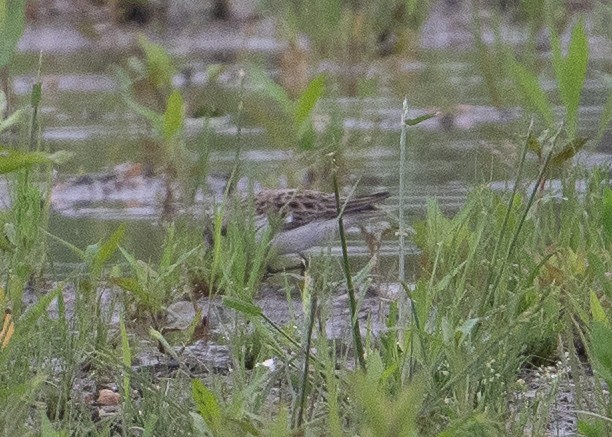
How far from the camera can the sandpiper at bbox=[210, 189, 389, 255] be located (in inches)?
221

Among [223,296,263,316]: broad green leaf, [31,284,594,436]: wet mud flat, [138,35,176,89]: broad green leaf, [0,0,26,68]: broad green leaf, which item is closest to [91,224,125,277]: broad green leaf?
[31,284,594,436]: wet mud flat

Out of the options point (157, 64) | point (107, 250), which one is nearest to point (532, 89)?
point (107, 250)

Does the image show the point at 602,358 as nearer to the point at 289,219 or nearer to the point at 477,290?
the point at 477,290

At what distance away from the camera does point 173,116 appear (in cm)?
570

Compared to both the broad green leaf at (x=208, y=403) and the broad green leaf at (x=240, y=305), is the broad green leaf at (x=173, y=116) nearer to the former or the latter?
the broad green leaf at (x=240, y=305)

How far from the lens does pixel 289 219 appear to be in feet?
18.5

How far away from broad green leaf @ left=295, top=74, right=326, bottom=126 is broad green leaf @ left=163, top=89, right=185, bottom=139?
45 centimetres

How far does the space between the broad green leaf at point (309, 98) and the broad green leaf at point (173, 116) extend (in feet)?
1.48

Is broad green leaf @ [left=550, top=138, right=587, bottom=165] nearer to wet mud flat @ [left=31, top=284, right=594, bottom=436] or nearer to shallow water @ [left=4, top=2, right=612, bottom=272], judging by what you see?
shallow water @ [left=4, top=2, right=612, bottom=272]

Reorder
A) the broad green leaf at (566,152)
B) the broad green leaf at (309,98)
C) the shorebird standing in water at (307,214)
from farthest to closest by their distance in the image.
→ 1. the shorebird standing in water at (307,214)
2. the broad green leaf at (309,98)
3. the broad green leaf at (566,152)

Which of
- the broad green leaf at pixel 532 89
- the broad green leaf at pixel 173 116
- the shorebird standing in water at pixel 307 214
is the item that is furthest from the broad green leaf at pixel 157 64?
the broad green leaf at pixel 532 89

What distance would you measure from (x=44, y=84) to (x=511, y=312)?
713cm

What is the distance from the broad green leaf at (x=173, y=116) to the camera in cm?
560

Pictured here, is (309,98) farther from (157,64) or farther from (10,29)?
(157,64)
